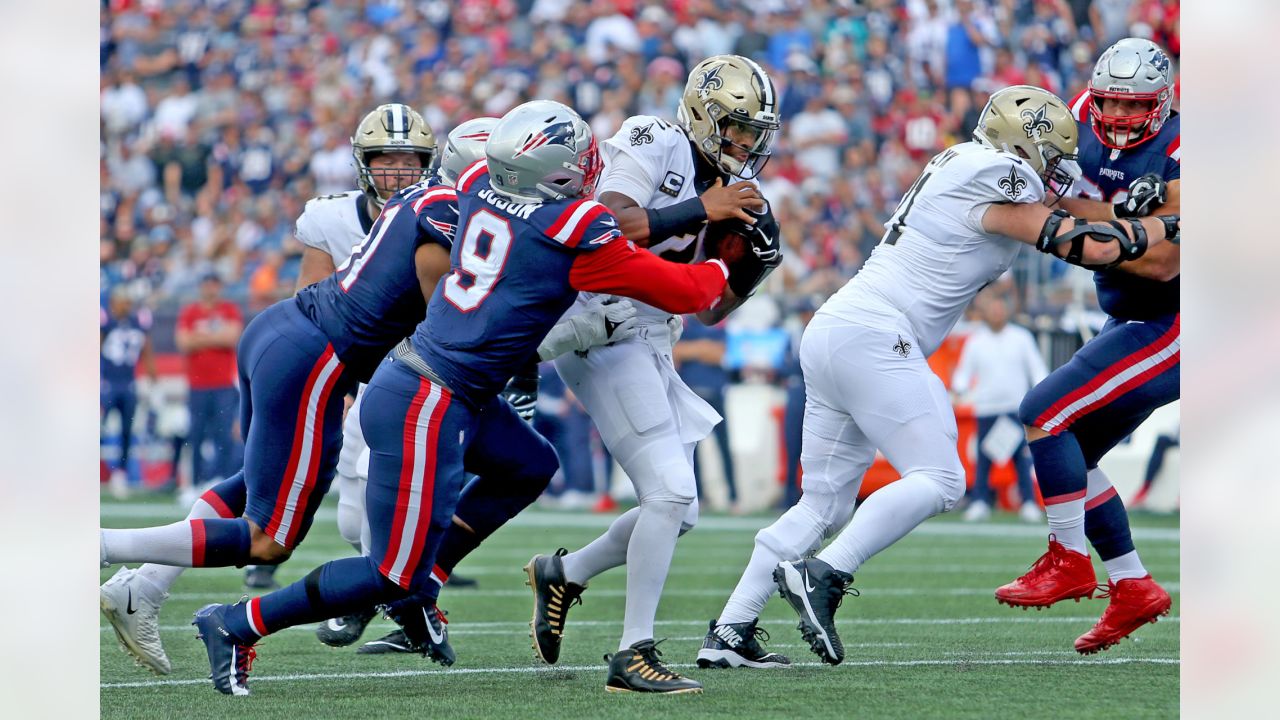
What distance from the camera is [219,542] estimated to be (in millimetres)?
4562

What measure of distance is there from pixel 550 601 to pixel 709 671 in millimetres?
546

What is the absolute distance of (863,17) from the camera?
51.3ft

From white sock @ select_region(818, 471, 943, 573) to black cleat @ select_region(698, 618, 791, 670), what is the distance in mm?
376

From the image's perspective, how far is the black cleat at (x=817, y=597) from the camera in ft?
14.7

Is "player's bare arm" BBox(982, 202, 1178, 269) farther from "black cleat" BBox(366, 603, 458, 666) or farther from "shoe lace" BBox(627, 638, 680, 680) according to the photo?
"black cleat" BBox(366, 603, 458, 666)

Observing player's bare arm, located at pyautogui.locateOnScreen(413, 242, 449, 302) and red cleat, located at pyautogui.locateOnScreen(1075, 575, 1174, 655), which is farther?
red cleat, located at pyautogui.locateOnScreen(1075, 575, 1174, 655)

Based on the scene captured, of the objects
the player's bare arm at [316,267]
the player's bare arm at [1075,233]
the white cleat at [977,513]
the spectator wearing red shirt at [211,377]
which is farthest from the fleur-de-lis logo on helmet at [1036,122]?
the spectator wearing red shirt at [211,377]

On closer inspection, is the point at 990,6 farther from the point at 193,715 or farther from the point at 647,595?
the point at 193,715

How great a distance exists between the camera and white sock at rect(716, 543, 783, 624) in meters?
4.82

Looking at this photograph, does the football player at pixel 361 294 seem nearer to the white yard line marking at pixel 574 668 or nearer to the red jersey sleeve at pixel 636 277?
the white yard line marking at pixel 574 668

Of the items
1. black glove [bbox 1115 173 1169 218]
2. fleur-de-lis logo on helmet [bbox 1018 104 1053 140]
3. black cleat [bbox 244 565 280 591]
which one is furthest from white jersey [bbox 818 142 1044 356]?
black cleat [bbox 244 565 280 591]

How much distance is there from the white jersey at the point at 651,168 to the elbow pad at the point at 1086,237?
3.33 feet
